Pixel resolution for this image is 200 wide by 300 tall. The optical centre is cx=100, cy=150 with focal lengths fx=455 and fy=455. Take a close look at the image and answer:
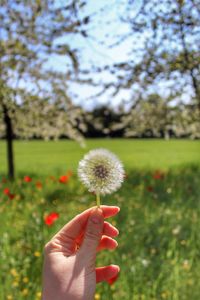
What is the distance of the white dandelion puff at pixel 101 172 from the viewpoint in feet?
4.78

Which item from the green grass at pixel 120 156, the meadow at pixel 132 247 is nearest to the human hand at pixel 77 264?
the meadow at pixel 132 247

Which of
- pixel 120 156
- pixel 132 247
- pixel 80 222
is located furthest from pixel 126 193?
pixel 120 156

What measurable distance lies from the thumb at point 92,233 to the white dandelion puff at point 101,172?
0.08 metres

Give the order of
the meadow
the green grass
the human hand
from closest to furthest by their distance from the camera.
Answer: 1. the human hand
2. the meadow
3. the green grass

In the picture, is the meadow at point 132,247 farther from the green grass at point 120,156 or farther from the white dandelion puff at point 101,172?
the green grass at point 120,156

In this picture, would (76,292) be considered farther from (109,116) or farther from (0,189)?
(109,116)

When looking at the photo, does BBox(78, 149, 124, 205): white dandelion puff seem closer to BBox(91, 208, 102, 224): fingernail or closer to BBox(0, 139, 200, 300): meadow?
BBox(91, 208, 102, 224): fingernail

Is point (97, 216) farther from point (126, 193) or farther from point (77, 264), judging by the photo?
point (126, 193)

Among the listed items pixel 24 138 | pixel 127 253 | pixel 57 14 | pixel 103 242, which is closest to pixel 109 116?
pixel 24 138

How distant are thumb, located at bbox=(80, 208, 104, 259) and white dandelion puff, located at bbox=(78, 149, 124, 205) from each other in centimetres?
8

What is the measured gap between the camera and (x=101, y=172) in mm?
1476

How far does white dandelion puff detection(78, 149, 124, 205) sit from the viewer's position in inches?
57.3

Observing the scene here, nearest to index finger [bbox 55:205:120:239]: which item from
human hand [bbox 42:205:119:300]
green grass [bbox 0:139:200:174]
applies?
human hand [bbox 42:205:119:300]

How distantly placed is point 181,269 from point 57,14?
6701 millimetres
